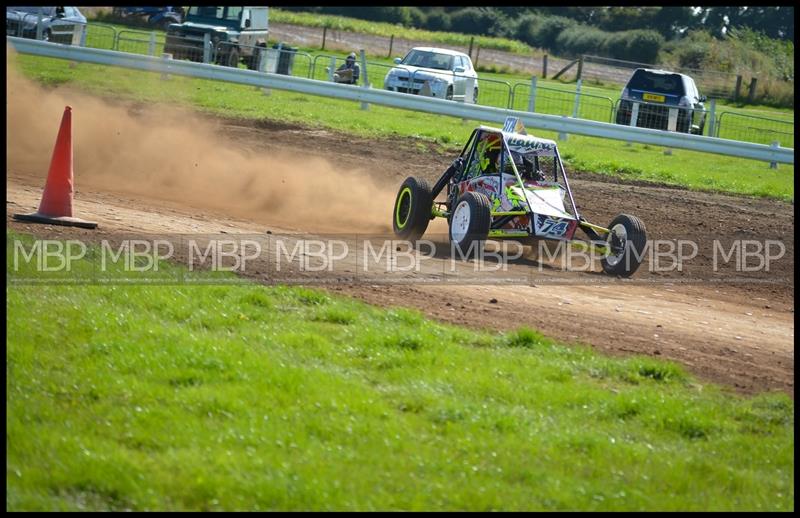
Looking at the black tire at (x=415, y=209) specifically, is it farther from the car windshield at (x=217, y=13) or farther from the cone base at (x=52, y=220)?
the car windshield at (x=217, y=13)

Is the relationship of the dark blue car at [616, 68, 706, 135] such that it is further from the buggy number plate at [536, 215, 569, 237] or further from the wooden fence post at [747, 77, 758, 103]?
the buggy number plate at [536, 215, 569, 237]

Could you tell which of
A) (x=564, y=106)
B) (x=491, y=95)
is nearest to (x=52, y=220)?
(x=491, y=95)

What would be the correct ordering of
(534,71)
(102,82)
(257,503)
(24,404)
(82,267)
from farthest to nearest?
1. (534,71)
2. (102,82)
3. (82,267)
4. (24,404)
5. (257,503)

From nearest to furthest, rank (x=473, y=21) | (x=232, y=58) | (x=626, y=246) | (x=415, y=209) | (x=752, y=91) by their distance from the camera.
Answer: (x=626, y=246) < (x=415, y=209) < (x=232, y=58) < (x=752, y=91) < (x=473, y=21)

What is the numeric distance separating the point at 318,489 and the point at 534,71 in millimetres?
43768

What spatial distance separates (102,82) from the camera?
899 inches

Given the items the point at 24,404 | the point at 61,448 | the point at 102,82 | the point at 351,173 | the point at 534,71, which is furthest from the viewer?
the point at 534,71

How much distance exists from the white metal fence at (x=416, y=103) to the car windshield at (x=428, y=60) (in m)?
5.35

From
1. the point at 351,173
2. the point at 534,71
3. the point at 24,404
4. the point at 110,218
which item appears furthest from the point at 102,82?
the point at 534,71

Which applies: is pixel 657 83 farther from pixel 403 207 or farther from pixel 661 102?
pixel 403 207

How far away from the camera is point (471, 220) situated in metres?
10.6

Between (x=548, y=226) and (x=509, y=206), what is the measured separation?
0.49 meters

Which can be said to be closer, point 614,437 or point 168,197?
point 614,437

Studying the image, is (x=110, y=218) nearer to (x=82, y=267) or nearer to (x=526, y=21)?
(x=82, y=267)
